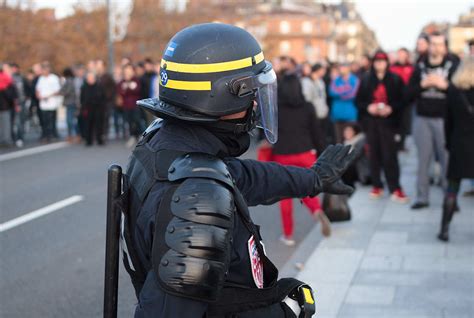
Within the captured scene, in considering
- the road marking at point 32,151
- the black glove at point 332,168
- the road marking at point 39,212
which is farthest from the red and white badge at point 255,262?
the road marking at point 32,151

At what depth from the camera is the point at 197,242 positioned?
183 cm

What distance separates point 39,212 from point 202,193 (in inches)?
290

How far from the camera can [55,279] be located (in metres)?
6.13

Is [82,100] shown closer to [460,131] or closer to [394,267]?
[460,131]

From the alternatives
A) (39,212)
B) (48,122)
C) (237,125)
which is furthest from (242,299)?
(48,122)

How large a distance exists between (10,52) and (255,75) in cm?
3930

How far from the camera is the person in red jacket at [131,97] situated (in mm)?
16500

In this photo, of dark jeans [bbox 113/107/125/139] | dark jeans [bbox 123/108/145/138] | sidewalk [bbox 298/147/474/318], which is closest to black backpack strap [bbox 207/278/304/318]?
sidewalk [bbox 298/147/474/318]

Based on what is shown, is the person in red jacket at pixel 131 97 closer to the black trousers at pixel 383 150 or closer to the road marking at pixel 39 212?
the road marking at pixel 39 212

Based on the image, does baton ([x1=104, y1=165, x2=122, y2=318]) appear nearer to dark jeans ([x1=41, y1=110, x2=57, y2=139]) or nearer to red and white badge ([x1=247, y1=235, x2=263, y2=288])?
red and white badge ([x1=247, y1=235, x2=263, y2=288])

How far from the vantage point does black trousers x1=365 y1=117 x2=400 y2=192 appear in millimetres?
9508

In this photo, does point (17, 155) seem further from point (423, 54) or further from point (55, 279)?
point (55, 279)

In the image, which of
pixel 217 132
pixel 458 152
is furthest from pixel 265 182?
pixel 458 152

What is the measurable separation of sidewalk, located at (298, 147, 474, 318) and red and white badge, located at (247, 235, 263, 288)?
3.06 meters
